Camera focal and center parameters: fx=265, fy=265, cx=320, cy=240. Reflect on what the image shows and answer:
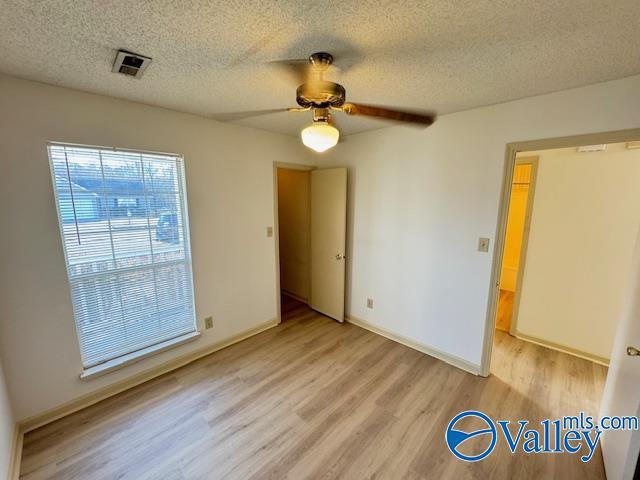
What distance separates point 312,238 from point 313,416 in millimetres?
2127

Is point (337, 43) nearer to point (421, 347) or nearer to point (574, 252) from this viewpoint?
point (421, 347)

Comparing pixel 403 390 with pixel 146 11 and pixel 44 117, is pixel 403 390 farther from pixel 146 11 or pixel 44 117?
pixel 44 117

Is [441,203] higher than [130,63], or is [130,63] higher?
[130,63]

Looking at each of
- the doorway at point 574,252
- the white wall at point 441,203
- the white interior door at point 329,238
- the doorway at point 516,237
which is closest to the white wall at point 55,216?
the white interior door at point 329,238

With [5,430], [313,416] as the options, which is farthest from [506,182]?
[5,430]

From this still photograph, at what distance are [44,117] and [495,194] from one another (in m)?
3.23

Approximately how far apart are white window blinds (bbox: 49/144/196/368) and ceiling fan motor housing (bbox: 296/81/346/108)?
1496 mm

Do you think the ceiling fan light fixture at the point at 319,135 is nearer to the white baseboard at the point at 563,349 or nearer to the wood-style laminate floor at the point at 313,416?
the wood-style laminate floor at the point at 313,416

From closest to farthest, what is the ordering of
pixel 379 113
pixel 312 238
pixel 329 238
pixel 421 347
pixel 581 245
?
1. pixel 379 113
2. pixel 581 245
3. pixel 421 347
4. pixel 329 238
5. pixel 312 238

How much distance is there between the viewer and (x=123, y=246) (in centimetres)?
207

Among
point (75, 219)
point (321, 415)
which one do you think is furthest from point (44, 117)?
point (321, 415)

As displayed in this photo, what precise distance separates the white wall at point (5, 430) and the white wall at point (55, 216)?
0.11 m

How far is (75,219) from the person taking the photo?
6.05 ft

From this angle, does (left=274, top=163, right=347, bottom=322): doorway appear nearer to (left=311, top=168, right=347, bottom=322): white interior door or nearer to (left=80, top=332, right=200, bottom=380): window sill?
(left=311, top=168, right=347, bottom=322): white interior door
